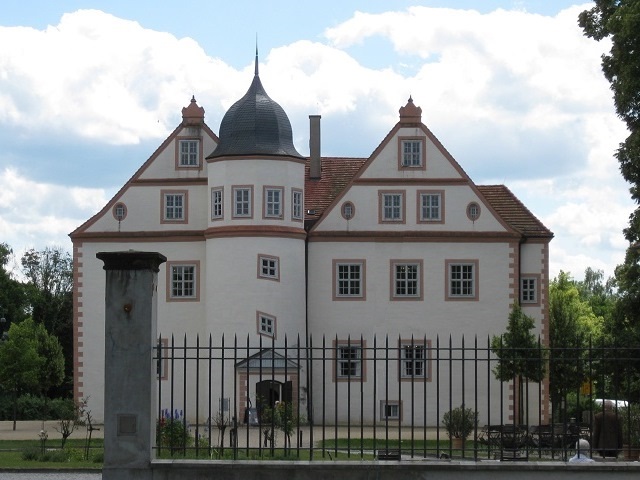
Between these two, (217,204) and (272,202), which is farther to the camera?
(217,204)

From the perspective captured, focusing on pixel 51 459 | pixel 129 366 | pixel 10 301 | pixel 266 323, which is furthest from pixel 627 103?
pixel 10 301

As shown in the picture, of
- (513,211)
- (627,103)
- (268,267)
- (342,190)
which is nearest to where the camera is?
(627,103)

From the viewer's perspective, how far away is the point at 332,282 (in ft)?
157

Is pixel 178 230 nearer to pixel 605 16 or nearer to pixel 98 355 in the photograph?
pixel 98 355

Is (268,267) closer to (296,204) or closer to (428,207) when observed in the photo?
(296,204)

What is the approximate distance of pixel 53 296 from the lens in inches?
3066

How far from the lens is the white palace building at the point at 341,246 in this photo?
46.9m

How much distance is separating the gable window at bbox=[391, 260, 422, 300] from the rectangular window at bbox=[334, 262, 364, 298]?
1.16m

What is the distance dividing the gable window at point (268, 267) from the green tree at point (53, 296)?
69.1ft

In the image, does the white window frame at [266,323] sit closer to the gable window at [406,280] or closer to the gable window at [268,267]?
the gable window at [268,267]

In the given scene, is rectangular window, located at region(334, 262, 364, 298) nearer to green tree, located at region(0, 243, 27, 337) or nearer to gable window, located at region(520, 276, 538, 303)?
gable window, located at region(520, 276, 538, 303)

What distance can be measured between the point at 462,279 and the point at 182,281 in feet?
32.5

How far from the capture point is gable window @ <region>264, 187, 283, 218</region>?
46.2 meters

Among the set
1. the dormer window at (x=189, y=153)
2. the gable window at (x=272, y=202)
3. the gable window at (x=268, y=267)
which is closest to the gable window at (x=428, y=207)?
the gable window at (x=272, y=202)
